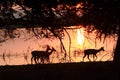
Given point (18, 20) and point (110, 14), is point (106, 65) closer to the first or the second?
point (110, 14)

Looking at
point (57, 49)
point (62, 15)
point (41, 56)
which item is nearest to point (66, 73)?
point (62, 15)

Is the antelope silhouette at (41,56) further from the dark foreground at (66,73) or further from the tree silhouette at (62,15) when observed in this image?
the tree silhouette at (62,15)

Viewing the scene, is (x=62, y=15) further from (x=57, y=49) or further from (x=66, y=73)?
(x=57, y=49)

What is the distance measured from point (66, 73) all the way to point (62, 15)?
5.13ft

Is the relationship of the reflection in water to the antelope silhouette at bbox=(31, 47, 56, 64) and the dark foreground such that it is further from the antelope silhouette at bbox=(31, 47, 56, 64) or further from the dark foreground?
the dark foreground

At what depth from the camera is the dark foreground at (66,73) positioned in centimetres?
1212

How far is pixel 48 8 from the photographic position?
1231 centimetres

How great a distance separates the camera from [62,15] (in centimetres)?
1258

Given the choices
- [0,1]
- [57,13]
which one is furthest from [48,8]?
[0,1]

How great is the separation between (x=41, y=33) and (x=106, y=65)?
2.01 metres

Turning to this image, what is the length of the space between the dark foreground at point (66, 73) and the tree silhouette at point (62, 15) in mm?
625

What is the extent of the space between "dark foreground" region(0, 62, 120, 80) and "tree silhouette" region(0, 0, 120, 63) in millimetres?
625

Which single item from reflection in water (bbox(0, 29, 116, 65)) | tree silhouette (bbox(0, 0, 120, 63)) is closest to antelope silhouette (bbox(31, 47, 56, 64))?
reflection in water (bbox(0, 29, 116, 65))

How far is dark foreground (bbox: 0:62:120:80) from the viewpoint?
12125 millimetres
